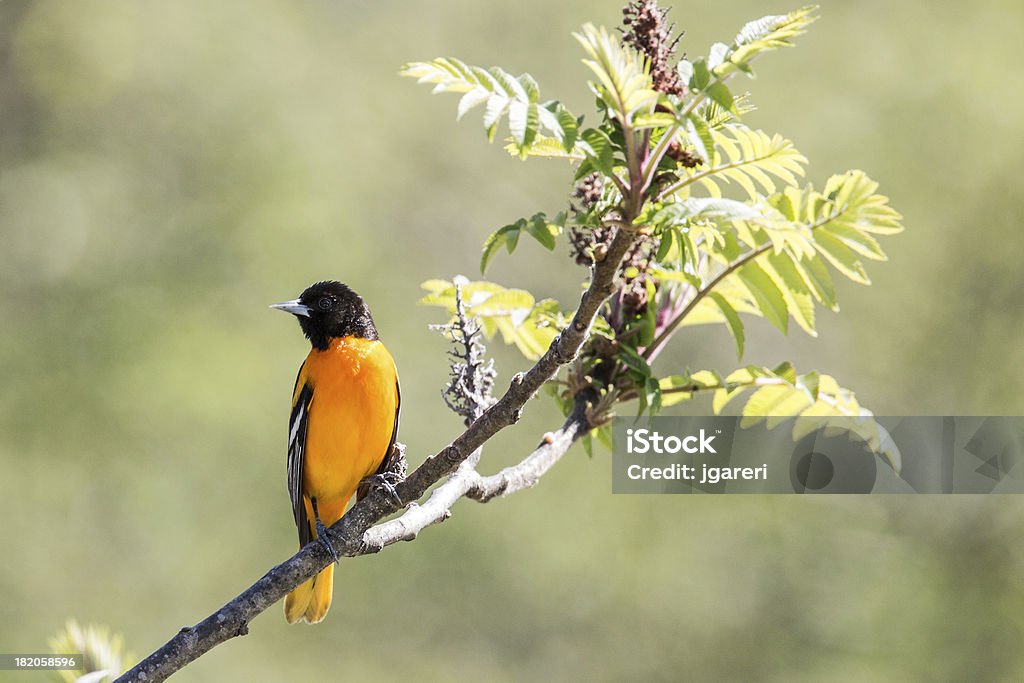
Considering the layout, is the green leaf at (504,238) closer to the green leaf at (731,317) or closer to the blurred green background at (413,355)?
the green leaf at (731,317)

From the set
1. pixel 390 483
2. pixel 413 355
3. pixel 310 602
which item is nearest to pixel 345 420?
pixel 310 602

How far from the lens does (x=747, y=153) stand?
115 inches

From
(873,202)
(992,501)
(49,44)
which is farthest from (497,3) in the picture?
(873,202)

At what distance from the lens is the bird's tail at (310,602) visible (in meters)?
4.45

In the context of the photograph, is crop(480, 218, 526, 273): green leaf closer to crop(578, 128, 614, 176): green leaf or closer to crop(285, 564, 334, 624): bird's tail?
crop(578, 128, 614, 176): green leaf

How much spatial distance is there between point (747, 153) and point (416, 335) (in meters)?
8.86

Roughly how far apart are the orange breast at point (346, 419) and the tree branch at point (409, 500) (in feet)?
4.48

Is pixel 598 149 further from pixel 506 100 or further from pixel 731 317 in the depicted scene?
pixel 731 317

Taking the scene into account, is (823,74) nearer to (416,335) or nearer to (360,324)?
(416,335)

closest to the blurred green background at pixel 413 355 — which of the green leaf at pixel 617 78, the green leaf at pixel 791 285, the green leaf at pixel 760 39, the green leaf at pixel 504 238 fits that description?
the green leaf at pixel 791 285

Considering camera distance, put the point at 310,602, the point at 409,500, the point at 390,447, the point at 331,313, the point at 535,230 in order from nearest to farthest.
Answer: the point at 535,230
the point at 409,500
the point at 390,447
the point at 310,602
the point at 331,313

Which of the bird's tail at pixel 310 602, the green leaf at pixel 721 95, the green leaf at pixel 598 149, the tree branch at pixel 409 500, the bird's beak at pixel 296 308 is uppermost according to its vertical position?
the bird's beak at pixel 296 308

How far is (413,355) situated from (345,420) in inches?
274

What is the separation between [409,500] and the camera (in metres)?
2.71
